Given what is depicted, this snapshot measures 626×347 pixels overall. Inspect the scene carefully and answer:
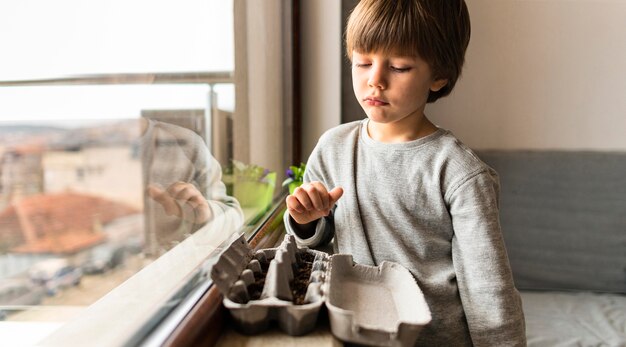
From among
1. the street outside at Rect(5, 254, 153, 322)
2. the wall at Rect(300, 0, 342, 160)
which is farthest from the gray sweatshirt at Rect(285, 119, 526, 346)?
the wall at Rect(300, 0, 342, 160)

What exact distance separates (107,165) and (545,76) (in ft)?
6.00

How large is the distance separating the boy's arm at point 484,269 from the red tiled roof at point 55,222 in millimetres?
473

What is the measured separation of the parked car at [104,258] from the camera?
0.53 meters

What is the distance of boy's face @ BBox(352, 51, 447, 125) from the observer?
Result: 75 centimetres

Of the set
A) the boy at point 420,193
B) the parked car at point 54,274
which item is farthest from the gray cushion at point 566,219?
the parked car at point 54,274

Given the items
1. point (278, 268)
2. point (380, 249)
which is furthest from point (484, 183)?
point (278, 268)

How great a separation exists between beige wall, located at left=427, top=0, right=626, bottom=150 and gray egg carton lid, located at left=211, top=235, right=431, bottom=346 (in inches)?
58.8

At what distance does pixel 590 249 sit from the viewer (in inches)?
72.9

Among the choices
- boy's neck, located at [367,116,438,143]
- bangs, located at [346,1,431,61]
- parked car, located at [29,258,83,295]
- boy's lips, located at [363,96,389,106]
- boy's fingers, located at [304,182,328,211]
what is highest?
bangs, located at [346,1,431,61]

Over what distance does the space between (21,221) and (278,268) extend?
263 mm

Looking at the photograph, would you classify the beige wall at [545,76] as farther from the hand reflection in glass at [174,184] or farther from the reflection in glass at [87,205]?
the reflection in glass at [87,205]

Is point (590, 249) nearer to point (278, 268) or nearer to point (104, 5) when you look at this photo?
point (278, 268)

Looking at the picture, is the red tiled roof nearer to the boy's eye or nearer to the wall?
the boy's eye

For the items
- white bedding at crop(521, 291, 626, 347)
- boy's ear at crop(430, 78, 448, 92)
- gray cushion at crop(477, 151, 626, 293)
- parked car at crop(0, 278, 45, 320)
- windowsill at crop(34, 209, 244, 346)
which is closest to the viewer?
parked car at crop(0, 278, 45, 320)
